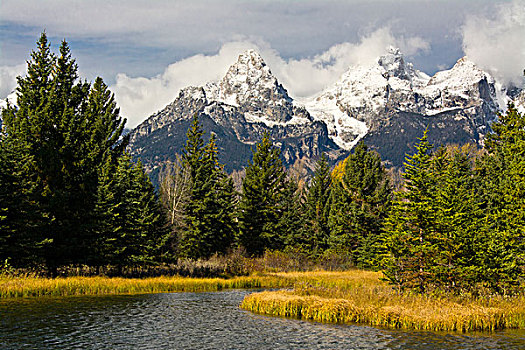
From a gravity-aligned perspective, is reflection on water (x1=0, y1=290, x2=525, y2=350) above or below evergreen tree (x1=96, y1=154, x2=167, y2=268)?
below

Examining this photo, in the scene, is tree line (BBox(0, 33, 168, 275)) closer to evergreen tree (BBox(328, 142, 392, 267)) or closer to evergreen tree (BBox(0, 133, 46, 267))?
evergreen tree (BBox(0, 133, 46, 267))

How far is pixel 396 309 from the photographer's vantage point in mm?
28547

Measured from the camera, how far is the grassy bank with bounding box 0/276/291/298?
121 ft

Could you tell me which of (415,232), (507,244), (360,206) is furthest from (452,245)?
(360,206)

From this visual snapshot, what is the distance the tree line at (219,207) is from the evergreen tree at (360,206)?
19 cm

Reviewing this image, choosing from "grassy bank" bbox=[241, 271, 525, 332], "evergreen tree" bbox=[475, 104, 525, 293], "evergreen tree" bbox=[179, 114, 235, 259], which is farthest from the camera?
"evergreen tree" bbox=[179, 114, 235, 259]

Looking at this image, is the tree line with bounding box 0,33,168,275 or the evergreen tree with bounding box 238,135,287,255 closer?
the tree line with bounding box 0,33,168,275

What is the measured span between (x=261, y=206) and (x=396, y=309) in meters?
51.3

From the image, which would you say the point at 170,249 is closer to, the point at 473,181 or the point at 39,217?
the point at 39,217

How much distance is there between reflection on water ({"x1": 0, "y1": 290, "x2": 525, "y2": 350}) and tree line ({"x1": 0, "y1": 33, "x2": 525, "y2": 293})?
10339mm

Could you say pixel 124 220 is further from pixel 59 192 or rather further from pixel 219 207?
pixel 219 207

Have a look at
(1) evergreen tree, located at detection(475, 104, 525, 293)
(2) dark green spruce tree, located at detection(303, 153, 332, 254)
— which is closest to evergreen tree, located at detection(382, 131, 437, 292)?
(1) evergreen tree, located at detection(475, 104, 525, 293)

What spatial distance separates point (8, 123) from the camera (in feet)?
164

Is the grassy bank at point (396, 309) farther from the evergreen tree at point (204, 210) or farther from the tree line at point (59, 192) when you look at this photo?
the evergreen tree at point (204, 210)
